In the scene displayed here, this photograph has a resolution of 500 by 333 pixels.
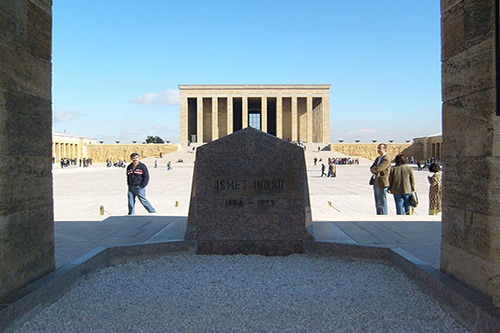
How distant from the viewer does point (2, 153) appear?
2.92m

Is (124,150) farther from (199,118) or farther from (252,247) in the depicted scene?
(252,247)

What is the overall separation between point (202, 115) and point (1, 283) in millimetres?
60175

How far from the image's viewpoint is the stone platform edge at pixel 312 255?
279cm

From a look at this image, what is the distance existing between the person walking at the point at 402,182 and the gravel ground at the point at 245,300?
3760 mm

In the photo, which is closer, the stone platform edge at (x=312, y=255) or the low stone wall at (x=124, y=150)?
the stone platform edge at (x=312, y=255)

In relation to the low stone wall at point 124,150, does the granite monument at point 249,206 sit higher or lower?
lower

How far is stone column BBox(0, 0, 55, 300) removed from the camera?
298 cm

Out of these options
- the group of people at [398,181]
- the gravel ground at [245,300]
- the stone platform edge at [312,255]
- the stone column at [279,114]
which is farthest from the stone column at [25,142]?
the stone column at [279,114]

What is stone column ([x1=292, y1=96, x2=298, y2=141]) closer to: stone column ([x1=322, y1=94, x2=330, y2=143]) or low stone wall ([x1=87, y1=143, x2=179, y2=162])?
stone column ([x1=322, y1=94, x2=330, y2=143])

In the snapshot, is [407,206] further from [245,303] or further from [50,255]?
[50,255]

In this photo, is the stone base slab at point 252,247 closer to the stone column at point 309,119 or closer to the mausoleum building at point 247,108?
the mausoleum building at point 247,108

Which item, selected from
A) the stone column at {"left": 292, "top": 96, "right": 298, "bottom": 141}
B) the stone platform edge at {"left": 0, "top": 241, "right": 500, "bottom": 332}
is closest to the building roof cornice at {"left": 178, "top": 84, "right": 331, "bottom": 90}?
the stone column at {"left": 292, "top": 96, "right": 298, "bottom": 141}

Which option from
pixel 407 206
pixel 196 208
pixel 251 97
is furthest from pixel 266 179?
pixel 251 97

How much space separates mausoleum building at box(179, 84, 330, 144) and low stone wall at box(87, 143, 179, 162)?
206 inches
